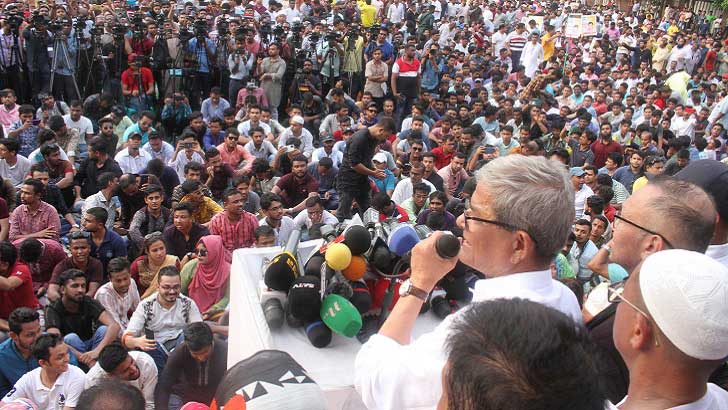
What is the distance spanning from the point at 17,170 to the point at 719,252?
18.2 ft

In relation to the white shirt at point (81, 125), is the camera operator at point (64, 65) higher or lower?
higher

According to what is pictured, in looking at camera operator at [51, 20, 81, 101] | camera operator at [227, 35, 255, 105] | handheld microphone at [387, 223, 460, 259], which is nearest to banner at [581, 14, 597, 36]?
camera operator at [227, 35, 255, 105]

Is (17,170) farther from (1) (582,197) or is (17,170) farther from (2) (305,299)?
(2) (305,299)

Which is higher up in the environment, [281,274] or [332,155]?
[281,274]

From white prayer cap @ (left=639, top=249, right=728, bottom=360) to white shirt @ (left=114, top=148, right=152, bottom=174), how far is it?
5.63 metres

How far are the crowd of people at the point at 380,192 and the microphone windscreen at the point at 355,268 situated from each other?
0.71 ft

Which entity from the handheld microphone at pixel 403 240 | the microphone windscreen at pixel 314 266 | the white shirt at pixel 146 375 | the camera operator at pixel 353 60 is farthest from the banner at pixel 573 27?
the microphone windscreen at pixel 314 266

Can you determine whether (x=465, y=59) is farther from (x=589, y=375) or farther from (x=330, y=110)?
(x=589, y=375)

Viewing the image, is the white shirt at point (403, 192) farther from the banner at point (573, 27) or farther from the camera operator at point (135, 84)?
the banner at point (573, 27)

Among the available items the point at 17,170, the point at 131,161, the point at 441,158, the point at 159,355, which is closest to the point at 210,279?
the point at 159,355

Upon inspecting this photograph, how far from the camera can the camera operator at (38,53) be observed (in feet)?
26.6

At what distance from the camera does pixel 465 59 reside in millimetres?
12164

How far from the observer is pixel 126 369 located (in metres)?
3.33

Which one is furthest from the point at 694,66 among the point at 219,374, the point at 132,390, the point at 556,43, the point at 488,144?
the point at 132,390
